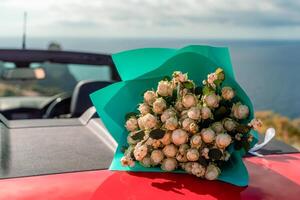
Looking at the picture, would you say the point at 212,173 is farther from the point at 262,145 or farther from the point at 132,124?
the point at 262,145

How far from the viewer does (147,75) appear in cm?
208

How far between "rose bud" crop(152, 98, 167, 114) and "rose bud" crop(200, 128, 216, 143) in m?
0.17

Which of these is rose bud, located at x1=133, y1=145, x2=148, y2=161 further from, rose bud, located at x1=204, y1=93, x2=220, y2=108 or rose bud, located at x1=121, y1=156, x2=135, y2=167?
rose bud, located at x1=204, y1=93, x2=220, y2=108

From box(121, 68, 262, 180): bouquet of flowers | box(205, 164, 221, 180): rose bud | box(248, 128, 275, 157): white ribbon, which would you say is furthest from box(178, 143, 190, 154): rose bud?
box(248, 128, 275, 157): white ribbon

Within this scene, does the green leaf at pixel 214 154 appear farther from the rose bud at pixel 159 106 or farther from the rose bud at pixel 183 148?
the rose bud at pixel 159 106

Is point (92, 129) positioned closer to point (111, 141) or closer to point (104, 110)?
point (111, 141)

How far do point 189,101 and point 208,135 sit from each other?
0.47 ft

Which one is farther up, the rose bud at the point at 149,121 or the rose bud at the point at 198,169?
the rose bud at the point at 149,121

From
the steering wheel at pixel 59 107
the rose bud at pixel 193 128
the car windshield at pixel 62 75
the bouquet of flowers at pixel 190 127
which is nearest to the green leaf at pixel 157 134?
the bouquet of flowers at pixel 190 127

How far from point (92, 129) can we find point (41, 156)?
0.69m

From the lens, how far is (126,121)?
2055 mm

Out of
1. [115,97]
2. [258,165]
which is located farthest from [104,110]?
[258,165]

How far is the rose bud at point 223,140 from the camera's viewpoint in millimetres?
1813

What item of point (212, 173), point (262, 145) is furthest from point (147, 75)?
point (262, 145)
